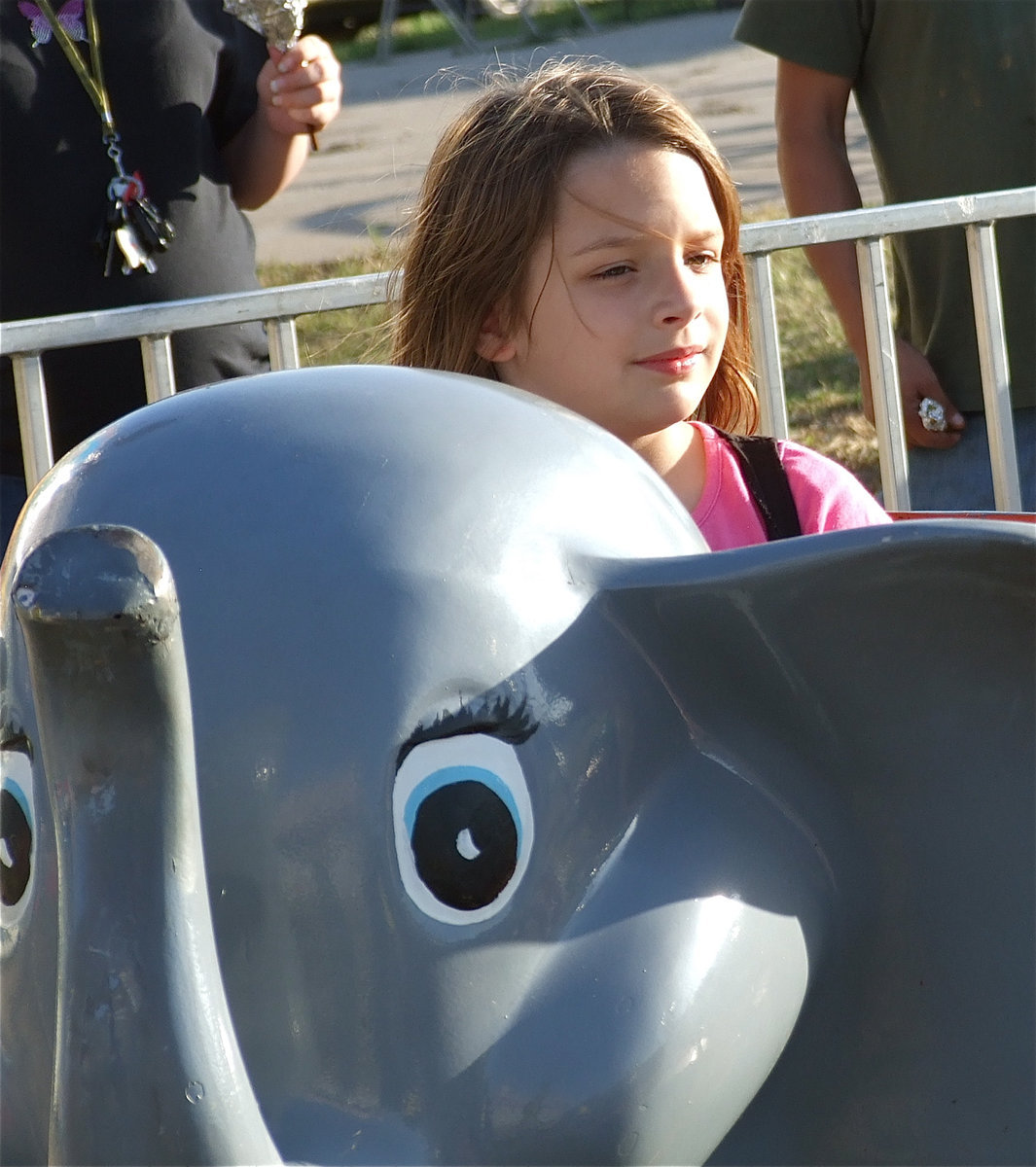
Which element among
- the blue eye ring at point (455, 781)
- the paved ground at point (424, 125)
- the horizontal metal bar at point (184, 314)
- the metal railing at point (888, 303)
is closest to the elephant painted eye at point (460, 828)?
the blue eye ring at point (455, 781)

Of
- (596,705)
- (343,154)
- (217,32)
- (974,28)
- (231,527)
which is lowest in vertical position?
(596,705)

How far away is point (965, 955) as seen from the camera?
0.89 meters

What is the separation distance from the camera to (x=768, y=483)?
145cm

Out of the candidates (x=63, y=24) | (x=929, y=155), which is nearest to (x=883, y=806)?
(x=929, y=155)

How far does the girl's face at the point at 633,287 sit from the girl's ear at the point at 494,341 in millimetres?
71

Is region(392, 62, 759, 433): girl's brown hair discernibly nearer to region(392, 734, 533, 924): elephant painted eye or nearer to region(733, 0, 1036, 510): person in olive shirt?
region(392, 734, 533, 924): elephant painted eye

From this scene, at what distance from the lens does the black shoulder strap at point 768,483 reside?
141 cm

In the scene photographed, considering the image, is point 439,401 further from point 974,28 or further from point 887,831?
point 974,28

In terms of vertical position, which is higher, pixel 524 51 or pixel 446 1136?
pixel 524 51

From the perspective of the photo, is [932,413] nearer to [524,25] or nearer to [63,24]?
[63,24]

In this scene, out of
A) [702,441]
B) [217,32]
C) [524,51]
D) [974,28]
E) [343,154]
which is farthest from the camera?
[524,51]

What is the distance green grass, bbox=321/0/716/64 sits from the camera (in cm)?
1136

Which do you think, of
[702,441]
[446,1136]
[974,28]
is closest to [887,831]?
[446,1136]

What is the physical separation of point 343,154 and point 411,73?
2.31m
